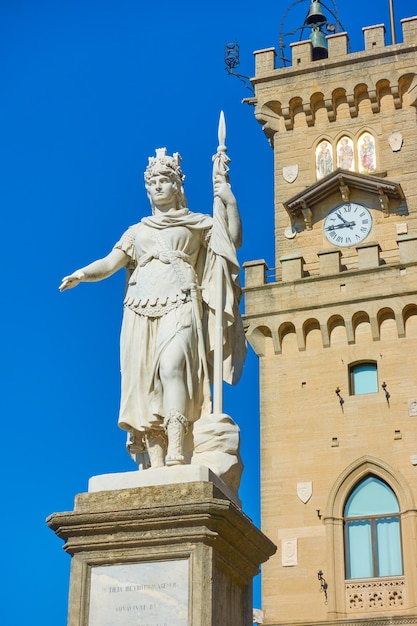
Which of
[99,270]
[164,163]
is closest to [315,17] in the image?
[164,163]

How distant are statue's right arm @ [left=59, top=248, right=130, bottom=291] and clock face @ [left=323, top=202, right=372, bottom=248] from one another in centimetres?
2760

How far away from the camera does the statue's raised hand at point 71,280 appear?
9.82 metres

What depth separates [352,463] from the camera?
33.0 metres

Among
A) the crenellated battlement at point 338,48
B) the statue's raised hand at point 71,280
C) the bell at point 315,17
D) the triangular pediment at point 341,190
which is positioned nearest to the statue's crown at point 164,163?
the statue's raised hand at point 71,280

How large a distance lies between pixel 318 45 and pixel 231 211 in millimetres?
34101

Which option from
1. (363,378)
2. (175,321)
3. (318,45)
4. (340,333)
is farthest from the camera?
(318,45)

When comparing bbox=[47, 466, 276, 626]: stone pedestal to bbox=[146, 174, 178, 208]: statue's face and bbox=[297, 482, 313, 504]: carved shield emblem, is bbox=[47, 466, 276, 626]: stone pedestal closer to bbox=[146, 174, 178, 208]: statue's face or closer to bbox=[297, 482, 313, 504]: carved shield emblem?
bbox=[146, 174, 178, 208]: statue's face

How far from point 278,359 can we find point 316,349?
1199 mm

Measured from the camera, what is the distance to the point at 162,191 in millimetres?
10164

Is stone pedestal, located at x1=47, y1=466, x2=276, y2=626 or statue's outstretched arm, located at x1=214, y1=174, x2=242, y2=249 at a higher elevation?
statue's outstretched arm, located at x1=214, y1=174, x2=242, y2=249

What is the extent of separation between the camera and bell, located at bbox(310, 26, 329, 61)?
4259cm

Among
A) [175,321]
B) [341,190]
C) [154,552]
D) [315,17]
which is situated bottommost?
[154,552]

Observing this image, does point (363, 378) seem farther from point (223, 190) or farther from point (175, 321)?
point (175, 321)

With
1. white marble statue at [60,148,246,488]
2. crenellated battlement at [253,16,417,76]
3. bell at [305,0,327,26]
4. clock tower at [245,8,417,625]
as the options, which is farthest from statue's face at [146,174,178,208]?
bell at [305,0,327,26]
